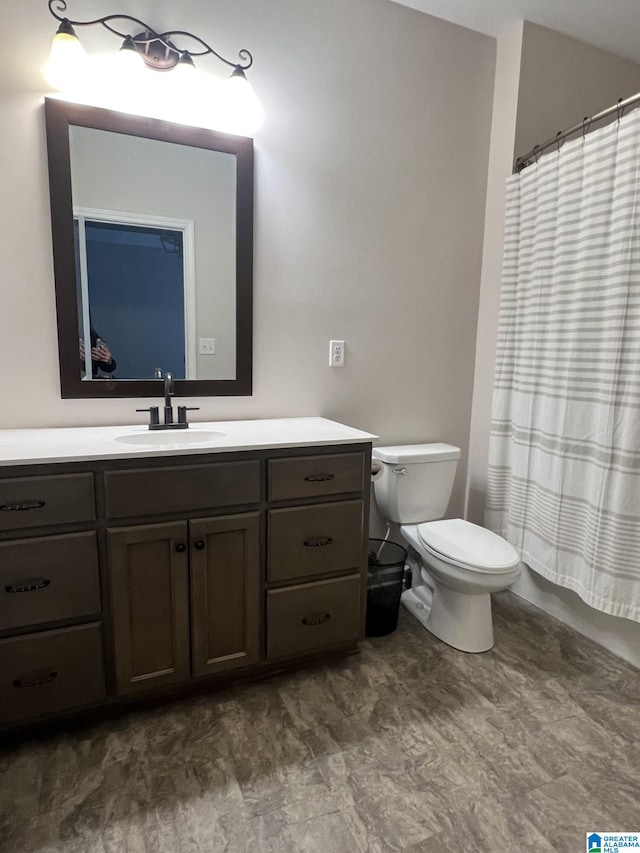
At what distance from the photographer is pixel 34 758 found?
145 cm

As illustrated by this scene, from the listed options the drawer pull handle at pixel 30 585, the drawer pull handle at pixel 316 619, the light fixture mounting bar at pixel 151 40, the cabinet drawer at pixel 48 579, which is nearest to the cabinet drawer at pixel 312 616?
the drawer pull handle at pixel 316 619

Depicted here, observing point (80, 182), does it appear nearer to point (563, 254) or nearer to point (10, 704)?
point (10, 704)

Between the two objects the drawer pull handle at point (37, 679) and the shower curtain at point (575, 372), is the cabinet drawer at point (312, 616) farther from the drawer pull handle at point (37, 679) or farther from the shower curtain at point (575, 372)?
the shower curtain at point (575, 372)

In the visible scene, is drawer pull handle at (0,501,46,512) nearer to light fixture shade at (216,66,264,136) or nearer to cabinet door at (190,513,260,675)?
cabinet door at (190,513,260,675)

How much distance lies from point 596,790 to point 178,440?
1.66m

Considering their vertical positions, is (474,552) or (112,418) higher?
(112,418)

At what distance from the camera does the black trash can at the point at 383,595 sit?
2.07m

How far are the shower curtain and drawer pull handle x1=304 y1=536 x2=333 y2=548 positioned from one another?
0.99 metres

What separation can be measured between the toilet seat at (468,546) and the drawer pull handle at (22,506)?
1.40 m

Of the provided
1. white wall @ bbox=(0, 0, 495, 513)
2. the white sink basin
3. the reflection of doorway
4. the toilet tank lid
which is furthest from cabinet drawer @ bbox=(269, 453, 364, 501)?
the reflection of doorway

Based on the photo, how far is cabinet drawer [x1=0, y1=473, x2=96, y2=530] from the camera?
135 centimetres

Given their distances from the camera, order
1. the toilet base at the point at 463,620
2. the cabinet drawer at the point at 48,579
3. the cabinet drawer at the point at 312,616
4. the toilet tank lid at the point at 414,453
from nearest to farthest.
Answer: the cabinet drawer at the point at 48,579
the cabinet drawer at the point at 312,616
the toilet base at the point at 463,620
the toilet tank lid at the point at 414,453

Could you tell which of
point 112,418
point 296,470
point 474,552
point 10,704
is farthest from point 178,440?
point 474,552

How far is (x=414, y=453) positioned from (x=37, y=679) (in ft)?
5.15
